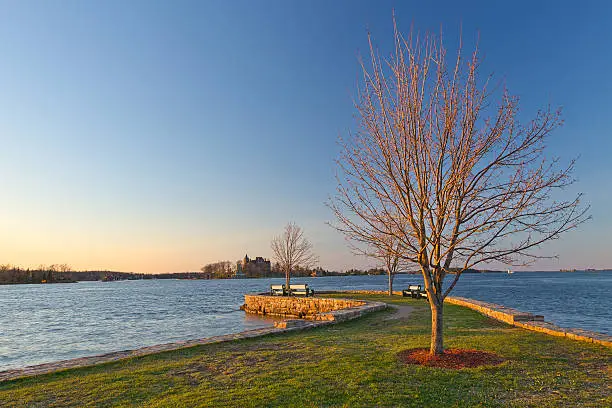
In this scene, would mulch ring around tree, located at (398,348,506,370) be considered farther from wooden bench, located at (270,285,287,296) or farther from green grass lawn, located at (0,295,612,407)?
wooden bench, located at (270,285,287,296)

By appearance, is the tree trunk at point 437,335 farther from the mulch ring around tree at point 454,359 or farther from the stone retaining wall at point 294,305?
the stone retaining wall at point 294,305

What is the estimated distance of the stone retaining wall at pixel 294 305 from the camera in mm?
23578

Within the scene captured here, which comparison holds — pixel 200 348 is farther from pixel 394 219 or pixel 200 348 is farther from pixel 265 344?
pixel 394 219

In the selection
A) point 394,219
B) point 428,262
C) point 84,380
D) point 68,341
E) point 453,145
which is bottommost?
point 68,341

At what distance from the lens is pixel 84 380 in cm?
758

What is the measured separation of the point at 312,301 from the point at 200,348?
589 inches

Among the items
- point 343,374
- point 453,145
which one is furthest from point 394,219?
point 343,374

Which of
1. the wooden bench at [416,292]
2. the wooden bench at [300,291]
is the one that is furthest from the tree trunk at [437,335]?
the wooden bench at [300,291]

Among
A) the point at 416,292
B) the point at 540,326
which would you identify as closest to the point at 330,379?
the point at 540,326

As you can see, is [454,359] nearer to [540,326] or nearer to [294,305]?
[540,326]

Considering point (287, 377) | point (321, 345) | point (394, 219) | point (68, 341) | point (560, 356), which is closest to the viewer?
point (287, 377)

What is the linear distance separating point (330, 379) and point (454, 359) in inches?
119

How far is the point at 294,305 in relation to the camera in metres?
25.9

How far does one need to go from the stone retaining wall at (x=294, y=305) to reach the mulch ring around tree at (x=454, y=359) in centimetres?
1290
